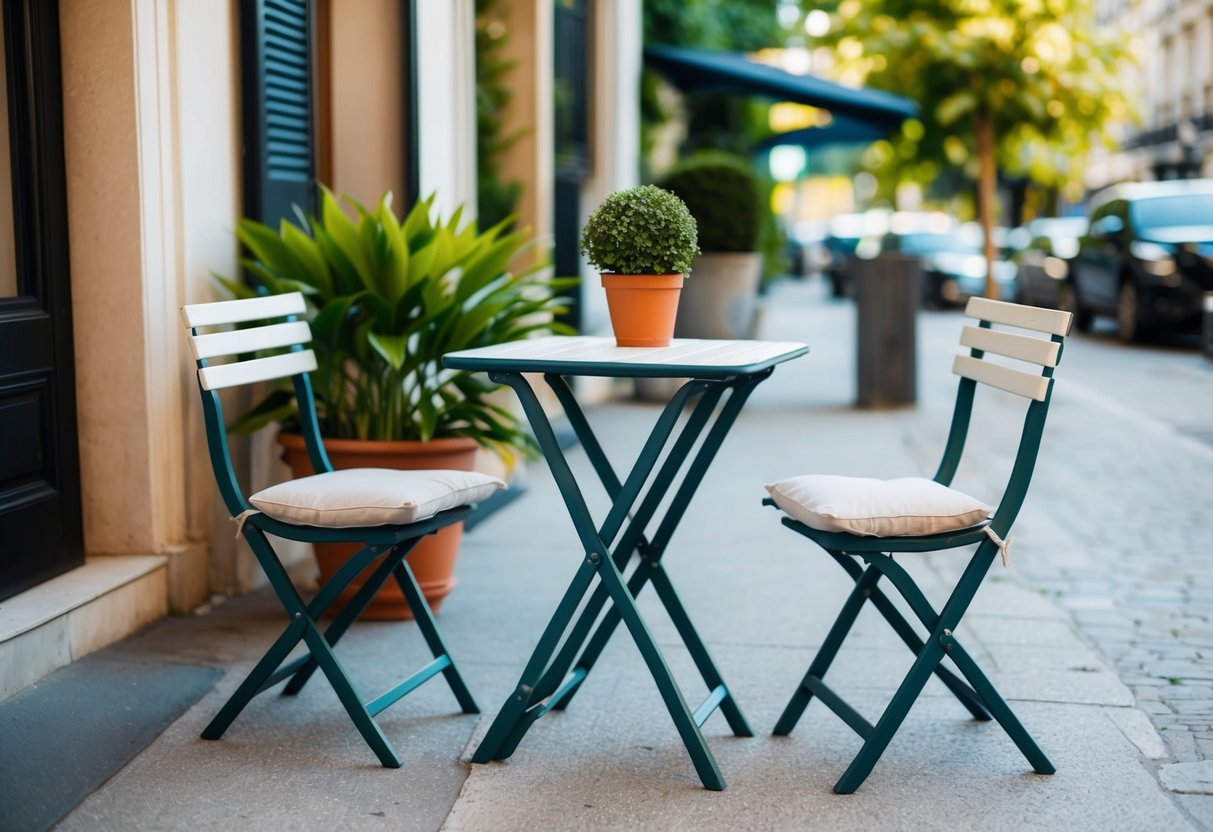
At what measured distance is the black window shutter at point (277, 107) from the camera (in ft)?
16.7

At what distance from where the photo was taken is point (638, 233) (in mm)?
3605

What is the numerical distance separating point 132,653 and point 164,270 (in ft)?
4.19

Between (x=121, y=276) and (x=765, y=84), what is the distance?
9596 millimetres

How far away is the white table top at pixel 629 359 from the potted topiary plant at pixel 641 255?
0.25ft

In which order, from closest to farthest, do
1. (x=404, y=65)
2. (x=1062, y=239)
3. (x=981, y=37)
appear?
1. (x=404, y=65)
2. (x=1062, y=239)
3. (x=981, y=37)

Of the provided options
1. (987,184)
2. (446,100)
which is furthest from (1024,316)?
(987,184)

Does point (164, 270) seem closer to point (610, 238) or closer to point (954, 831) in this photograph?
point (610, 238)

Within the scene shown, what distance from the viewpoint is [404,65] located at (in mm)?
6391

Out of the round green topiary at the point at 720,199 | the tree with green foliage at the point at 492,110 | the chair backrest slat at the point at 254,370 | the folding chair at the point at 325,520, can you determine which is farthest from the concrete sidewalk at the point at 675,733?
the round green topiary at the point at 720,199

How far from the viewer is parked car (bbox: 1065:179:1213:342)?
47.5 ft

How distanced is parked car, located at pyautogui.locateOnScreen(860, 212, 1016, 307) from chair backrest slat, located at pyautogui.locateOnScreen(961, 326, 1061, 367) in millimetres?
18550

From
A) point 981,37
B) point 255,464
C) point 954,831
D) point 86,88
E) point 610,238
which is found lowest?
point 954,831

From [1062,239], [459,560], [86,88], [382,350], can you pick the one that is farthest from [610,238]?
[1062,239]

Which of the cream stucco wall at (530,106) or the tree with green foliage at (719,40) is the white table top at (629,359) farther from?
the tree with green foliage at (719,40)
